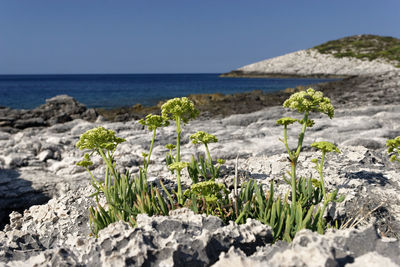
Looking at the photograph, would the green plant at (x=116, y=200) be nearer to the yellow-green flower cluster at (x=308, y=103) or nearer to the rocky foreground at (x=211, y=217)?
the rocky foreground at (x=211, y=217)

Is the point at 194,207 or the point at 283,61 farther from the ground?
the point at 283,61

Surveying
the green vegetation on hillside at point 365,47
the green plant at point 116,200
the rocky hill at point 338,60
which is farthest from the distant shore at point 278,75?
the green plant at point 116,200

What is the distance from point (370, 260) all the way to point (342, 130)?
6260 millimetres

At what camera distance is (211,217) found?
8.23 feet

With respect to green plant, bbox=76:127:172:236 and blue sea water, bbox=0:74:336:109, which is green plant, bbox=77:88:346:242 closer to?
green plant, bbox=76:127:172:236

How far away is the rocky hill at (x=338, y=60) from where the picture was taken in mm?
79750

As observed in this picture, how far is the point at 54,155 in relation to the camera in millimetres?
8500

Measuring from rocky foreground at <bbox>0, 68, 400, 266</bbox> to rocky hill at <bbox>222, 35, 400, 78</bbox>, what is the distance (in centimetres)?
7343

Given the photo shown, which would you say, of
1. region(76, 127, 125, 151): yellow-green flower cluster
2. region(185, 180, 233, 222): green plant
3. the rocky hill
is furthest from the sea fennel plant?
the rocky hill

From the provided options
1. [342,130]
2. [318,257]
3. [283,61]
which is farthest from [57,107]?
[283,61]

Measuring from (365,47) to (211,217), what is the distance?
120 m

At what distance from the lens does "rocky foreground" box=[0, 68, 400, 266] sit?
2.00 meters

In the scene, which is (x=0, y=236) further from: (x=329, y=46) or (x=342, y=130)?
(x=329, y=46)

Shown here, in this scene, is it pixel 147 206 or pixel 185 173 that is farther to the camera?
pixel 185 173
